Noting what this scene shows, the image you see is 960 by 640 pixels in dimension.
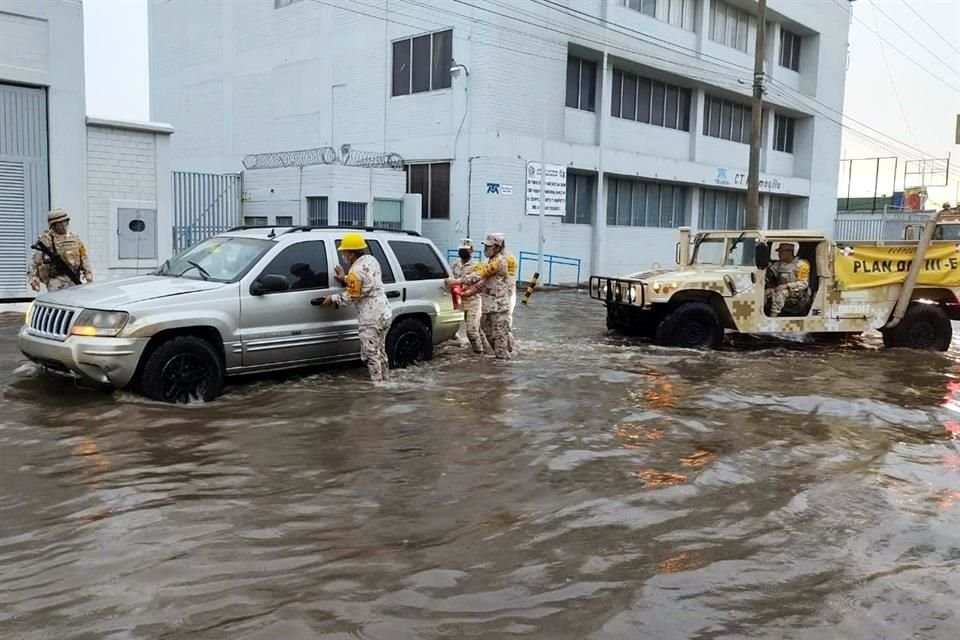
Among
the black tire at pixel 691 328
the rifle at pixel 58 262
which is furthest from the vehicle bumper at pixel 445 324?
the rifle at pixel 58 262

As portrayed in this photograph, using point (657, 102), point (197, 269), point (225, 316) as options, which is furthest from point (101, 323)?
point (657, 102)

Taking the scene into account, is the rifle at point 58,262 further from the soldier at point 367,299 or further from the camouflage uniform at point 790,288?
the camouflage uniform at point 790,288

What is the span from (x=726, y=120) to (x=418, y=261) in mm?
26942

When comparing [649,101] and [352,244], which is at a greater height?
[649,101]

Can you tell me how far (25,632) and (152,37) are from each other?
35376 millimetres

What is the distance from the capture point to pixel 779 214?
126ft

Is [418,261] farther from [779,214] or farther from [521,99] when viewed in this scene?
[779,214]

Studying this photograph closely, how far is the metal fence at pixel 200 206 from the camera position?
18844 mm

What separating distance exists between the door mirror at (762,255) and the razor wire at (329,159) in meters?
11.9

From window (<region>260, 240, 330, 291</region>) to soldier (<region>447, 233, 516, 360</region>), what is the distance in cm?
214

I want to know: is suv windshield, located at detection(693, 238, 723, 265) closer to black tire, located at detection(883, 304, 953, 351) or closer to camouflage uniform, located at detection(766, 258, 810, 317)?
camouflage uniform, located at detection(766, 258, 810, 317)

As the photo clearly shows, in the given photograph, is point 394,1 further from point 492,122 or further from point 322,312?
point 322,312

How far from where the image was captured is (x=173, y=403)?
7.22m

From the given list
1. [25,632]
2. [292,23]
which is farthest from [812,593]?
[292,23]
